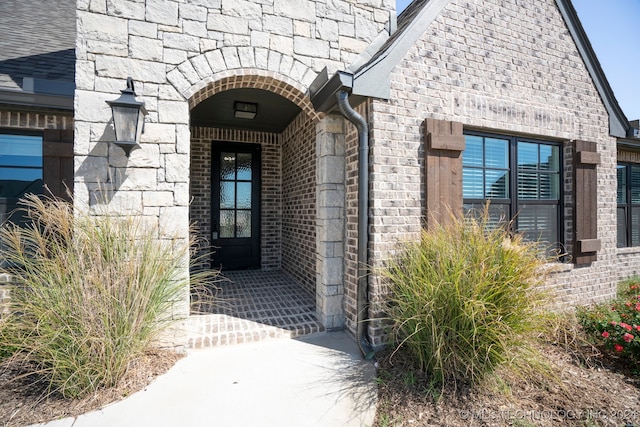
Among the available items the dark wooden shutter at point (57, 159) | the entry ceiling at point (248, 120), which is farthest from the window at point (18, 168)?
the entry ceiling at point (248, 120)

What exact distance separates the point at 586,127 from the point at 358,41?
12.0 feet

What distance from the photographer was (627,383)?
101 inches

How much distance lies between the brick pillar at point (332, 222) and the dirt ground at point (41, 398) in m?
1.76

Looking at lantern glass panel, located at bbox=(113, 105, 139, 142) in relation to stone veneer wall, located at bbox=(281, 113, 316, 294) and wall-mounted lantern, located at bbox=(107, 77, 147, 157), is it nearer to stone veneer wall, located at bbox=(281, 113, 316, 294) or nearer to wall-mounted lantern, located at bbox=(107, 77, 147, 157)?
wall-mounted lantern, located at bbox=(107, 77, 147, 157)

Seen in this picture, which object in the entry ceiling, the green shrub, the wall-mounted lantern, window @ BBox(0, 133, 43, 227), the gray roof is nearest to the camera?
the wall-mounted lantern

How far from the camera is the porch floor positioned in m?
3.07

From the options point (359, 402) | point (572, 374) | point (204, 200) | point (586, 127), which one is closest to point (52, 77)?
point (204, 200)

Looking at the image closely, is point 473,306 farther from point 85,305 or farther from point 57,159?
point 57,159

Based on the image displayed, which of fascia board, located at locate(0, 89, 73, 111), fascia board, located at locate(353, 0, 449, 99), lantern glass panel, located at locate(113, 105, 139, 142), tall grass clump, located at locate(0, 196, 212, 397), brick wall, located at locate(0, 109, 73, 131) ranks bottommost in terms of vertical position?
tall grass clump, located at locate(0, 196, 212, 397)

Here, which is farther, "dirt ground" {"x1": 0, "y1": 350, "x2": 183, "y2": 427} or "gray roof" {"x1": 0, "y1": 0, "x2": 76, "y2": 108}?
"gray roof" {"x1": 0, "y1": 0, "x2": 76, "y2": 108}

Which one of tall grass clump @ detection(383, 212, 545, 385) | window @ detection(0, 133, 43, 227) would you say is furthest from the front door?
tall grass clump @ detection(383, 212, 545, 385)

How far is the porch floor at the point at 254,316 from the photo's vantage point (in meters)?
3.07

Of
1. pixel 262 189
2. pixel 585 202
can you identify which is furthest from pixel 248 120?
pixel 585 202

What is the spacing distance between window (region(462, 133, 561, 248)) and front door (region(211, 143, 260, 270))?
414cm
